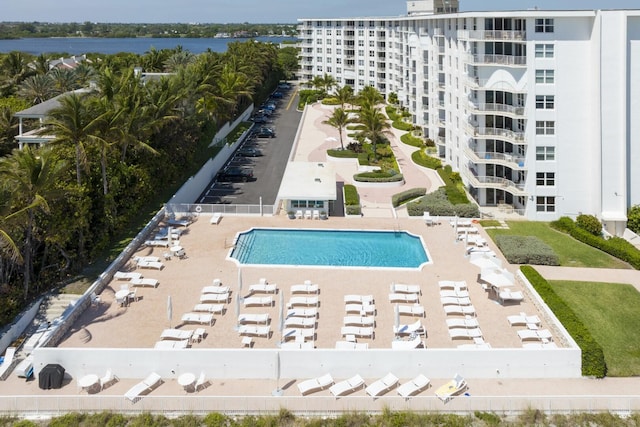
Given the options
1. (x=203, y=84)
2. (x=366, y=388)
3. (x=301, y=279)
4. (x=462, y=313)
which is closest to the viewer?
(x=366, y=388)

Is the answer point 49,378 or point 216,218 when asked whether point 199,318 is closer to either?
A: point 49,378

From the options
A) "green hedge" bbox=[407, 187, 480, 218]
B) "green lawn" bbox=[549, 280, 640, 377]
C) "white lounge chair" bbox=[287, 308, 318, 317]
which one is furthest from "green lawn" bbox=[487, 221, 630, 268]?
"white lounge chair" bbox=[287, 308, 318, 317]

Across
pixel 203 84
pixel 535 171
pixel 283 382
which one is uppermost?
pixel 203 84

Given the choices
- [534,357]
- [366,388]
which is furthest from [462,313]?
[366,388]

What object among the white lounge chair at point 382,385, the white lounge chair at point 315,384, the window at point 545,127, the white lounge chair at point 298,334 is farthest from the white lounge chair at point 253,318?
the window at point 545,127

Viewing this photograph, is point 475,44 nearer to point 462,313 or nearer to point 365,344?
point 462,313

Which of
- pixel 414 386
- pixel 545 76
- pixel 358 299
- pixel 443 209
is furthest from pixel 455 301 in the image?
pixel 545 76

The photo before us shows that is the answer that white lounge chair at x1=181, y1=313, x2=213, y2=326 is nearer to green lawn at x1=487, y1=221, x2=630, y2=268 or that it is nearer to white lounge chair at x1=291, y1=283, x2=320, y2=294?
white lounge chair at x1=291, y1=283, x2=320, y2=294
